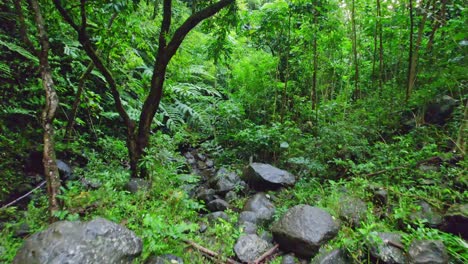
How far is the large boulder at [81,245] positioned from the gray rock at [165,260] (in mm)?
186

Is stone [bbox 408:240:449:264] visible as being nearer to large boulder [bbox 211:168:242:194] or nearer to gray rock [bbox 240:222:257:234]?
gray rock [bbox 240:222:257:234]

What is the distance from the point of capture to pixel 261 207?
3.87 m

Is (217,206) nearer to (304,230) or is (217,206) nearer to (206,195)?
(206,195)

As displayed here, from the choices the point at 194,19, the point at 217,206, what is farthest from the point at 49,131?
the point at 217,206

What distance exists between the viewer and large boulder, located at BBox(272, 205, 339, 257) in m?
2.69

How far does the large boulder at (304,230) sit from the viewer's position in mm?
2691

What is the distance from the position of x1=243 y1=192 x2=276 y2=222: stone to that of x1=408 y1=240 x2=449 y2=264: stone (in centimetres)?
175

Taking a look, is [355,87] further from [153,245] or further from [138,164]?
[153,245]

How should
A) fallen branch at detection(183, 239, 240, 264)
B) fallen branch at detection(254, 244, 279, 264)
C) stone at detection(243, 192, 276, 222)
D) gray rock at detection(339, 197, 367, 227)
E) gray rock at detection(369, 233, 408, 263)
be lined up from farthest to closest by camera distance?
stone at detection(243, 192, 276, 222)
gray rock at detection(339, 197, 367, 227)
fallen branch at detection(254, 244, 279, 264)
fallen branch at detection(183, 239, 240, 264)
gray rock at detection(369, 233, 408, 263)

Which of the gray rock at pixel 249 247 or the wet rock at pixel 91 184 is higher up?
the wet rock at pixel 91 184

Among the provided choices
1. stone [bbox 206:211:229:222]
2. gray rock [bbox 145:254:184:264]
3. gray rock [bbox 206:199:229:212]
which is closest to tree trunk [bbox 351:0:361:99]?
gray rock [bbox 206:199:229:212]

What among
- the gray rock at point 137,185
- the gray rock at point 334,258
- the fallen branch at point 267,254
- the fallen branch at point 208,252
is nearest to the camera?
the gray rock at point 334,258

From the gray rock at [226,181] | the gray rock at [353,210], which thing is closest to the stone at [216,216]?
the gray rock at [226,181]

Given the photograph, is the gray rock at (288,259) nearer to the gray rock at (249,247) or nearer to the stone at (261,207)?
the gray rock at (249,247)
